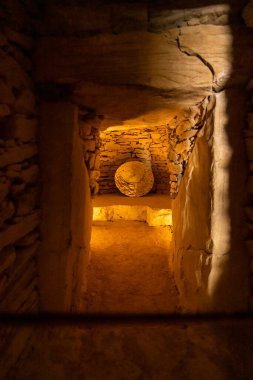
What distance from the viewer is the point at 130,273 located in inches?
149

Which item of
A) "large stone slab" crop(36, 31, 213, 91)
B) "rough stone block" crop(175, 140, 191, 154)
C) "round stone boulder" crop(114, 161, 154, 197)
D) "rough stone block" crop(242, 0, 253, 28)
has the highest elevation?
"rough stone block" crop(242, 0, 253, 28)

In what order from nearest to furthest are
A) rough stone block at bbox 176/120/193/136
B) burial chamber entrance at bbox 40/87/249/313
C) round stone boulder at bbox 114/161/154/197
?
1. burial chamber entrance at bbox 40/87/249/313
2. rough stone block at bbox 176/120/193/136
3. round stone boulder at bbox 114/161/154/197

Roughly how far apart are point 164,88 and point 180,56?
0.92 ft

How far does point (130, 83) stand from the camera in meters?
2.10

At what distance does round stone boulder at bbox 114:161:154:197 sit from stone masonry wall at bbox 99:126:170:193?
1.42ft

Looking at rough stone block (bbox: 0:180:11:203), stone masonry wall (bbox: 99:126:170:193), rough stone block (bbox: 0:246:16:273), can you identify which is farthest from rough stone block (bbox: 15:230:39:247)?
stone masonry wall (bbox: 99:126:170:193)

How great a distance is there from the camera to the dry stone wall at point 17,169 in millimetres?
1743

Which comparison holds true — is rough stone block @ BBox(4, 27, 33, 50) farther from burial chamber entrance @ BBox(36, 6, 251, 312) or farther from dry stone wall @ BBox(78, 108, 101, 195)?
dry stone wall @ BBox(78, 108, 101, 195)

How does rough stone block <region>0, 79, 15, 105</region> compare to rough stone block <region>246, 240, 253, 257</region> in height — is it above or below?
above

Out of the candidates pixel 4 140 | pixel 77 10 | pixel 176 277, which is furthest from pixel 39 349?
pixel 77 10

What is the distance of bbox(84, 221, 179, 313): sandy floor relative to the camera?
3078 millimetres

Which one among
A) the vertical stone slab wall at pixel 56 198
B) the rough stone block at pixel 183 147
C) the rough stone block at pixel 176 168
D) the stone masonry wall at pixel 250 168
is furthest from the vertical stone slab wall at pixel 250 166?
the vertical stone slab wall at pixel 56 198

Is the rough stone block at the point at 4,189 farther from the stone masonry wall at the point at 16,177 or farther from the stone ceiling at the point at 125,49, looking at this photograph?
the stone ceiling at the point at 125,49

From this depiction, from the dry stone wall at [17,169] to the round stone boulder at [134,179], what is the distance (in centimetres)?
510
